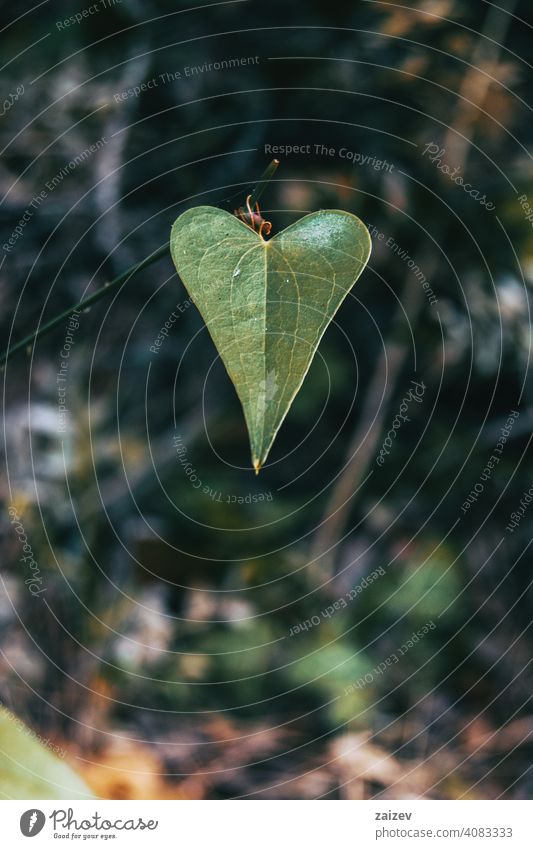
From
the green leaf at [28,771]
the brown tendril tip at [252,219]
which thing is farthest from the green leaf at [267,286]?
the green leaf at [28,771]

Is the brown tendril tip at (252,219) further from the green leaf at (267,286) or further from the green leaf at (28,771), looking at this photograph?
the green leaf at (28,771)

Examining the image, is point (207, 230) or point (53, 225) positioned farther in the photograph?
point (53, 225)

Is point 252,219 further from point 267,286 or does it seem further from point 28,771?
point 28,771

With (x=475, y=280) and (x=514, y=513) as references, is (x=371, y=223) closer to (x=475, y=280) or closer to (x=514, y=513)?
(x=475, y=280)

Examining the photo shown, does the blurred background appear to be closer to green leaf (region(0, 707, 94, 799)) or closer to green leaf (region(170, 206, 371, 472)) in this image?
green leaf (region(0, 707, 94, 799))

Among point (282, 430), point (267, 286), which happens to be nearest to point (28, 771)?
point (267, 286)
